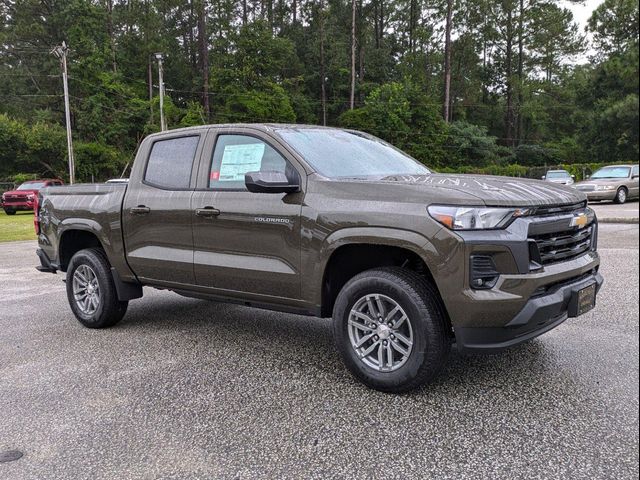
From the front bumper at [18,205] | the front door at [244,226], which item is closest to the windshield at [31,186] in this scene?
the front bumper at [18,205]

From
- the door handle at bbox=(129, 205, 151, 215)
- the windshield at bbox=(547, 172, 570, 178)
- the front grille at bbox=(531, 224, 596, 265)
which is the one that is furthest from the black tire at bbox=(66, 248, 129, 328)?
the windshield at bbox=(547, 172, 570, 178)

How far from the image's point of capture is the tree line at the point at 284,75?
147 feet

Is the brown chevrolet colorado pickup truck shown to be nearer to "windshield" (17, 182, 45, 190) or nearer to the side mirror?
the side mirror

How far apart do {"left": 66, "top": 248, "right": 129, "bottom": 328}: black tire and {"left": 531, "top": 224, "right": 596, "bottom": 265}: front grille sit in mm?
4045

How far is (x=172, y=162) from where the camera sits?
4980 mm

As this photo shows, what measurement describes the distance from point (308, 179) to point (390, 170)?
0.89 metres

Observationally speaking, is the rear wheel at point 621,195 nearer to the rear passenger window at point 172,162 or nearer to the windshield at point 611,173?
the windshield at point 611,173

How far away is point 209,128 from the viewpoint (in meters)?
4.78

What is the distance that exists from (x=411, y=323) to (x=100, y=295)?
3.40m

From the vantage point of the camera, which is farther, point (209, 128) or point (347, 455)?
point (209, 128)

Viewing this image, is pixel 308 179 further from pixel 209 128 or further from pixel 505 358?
pixel 505 358

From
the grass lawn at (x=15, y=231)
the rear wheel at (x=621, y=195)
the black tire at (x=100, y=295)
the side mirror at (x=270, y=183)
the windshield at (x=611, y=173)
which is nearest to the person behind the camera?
the side mirror at (x=270, y=183)

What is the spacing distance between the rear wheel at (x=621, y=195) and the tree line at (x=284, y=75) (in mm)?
21551

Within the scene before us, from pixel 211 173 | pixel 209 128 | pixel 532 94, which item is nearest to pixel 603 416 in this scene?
pixel 211 173
